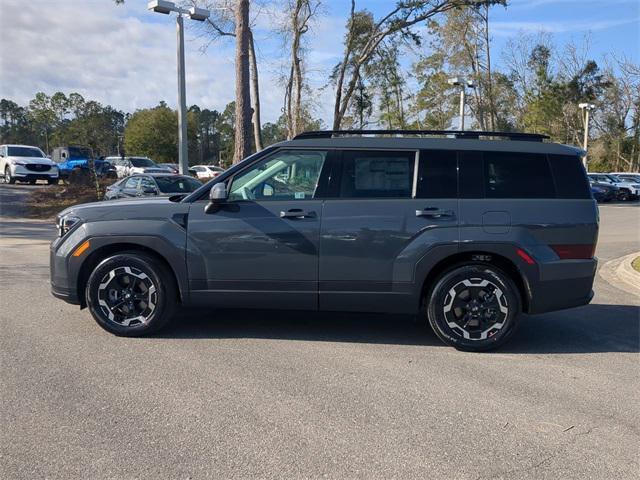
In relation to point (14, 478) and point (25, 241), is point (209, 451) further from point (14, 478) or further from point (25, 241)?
point (25, 241)

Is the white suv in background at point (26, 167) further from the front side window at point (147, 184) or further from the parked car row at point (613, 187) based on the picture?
the parked car row at point (613, 187)

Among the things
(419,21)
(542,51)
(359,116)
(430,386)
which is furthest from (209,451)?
(542,51)

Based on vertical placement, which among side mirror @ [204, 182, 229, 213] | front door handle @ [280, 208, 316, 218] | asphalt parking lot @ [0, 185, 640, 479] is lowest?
asphalt parking lot @ [0, 185, 640, 479]

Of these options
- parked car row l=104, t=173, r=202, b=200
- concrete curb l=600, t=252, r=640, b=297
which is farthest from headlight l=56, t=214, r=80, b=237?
parked car row l=104, t=173, r=202, b=200

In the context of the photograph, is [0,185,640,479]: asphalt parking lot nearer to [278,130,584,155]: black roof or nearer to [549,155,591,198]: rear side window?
[549,155,591,198]: rear side window

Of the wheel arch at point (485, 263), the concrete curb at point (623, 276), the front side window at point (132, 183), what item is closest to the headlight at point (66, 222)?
the wheel arch at point (485, 263)

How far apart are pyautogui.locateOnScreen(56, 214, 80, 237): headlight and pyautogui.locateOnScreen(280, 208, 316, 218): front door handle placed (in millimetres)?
2047

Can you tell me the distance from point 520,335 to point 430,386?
77.3 inches

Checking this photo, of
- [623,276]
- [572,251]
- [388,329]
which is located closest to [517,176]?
[572,251]

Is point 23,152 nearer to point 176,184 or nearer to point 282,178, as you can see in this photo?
point 176,184

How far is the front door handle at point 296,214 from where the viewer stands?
5430mm

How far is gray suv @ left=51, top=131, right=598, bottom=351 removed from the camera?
5363mm

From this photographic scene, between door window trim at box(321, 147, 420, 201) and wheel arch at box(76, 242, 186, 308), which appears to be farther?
wheel arch at box(76, 242, 186, 308)

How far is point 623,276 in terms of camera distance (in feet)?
30.8
